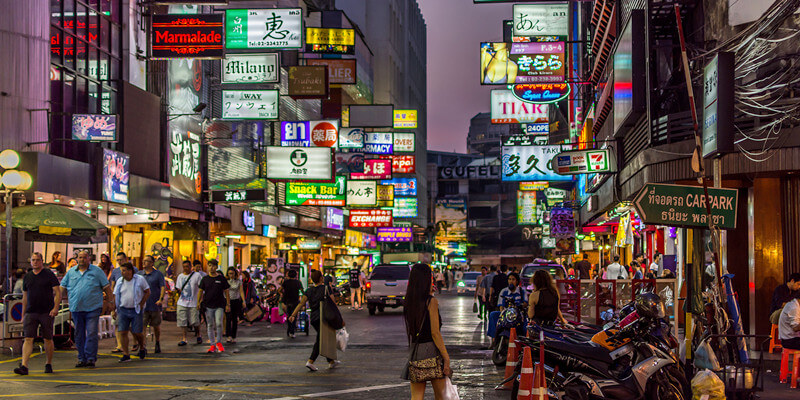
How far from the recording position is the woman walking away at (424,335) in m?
8.55

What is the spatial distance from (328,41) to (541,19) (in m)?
18.1

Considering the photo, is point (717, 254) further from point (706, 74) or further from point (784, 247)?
point (784, 247)

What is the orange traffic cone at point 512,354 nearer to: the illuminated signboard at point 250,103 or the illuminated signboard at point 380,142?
the illuminated signboard at point 250,103

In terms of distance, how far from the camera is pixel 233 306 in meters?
20.9

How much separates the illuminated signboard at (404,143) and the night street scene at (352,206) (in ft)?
34.5

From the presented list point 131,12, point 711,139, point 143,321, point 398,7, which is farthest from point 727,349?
point 398,7

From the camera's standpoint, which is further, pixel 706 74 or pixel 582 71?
pixel 582 71

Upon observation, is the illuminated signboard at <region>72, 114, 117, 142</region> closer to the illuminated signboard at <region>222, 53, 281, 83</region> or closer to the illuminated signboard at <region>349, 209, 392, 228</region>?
the illuminated signboard at <region>222, 53, 281, 83</region>

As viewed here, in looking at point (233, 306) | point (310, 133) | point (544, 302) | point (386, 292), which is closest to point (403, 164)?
point (310, 133)

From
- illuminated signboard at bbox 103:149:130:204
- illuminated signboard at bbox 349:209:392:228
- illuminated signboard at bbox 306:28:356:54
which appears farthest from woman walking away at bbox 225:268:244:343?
illuminated signboard at bbox 349:209:392:228

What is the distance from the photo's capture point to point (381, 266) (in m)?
33.6

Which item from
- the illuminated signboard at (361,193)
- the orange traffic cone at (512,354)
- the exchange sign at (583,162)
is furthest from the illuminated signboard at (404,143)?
the orange traffic cone at (512,354)

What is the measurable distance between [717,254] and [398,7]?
78784 mm

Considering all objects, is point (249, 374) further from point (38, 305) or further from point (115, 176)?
point (115, 176)
